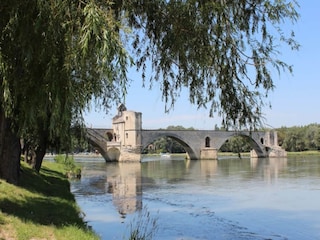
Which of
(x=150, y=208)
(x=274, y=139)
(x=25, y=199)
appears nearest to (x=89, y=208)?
(x=150, y=208)

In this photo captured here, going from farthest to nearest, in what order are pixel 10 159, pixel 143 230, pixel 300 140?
pixel 300 140, pixel 10 159, pixel 143 230

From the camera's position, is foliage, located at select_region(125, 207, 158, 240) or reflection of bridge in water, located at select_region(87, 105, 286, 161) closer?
foliage, located at select_region(125, 207, 158, 240)

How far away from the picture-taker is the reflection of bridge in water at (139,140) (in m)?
58.6

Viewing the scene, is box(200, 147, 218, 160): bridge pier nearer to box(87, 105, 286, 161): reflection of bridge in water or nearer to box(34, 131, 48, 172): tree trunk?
box(87, 105, 286, 161): reflection of bridge in water

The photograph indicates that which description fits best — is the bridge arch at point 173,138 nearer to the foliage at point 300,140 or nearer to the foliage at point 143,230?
the foliage at point 300,140

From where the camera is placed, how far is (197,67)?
527 cm

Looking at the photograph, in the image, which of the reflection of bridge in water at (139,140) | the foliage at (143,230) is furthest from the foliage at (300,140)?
the foliage at (143,230)

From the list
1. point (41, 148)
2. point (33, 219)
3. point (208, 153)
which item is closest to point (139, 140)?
point (208, 153)

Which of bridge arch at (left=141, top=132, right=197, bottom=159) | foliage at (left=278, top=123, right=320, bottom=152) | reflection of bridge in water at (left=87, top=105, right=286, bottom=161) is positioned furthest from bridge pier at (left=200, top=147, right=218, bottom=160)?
foliage at (left=278, top=123, right=320, bottom=152)

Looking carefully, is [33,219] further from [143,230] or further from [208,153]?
[208,153]

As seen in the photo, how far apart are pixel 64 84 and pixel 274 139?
242 feet

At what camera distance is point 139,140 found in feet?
199

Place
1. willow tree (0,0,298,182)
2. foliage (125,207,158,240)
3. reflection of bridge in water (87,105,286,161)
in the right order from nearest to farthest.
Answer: willow tree (0,0,298,182), foliage (125,207,158,240), reflection of bridge in water (87,105,286,161)

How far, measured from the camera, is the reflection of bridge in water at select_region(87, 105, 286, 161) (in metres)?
58.6
